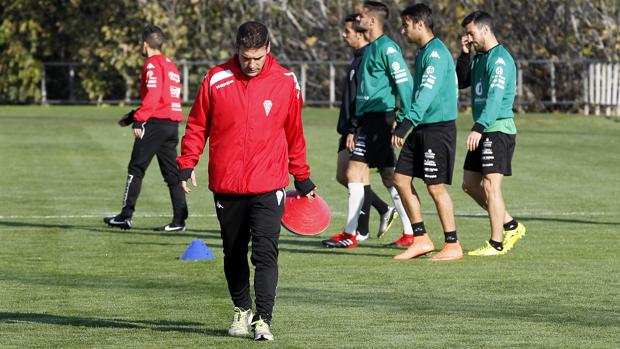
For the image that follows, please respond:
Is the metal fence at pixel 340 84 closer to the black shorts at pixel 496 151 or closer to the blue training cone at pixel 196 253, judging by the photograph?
the black shorts at pixel 496 151

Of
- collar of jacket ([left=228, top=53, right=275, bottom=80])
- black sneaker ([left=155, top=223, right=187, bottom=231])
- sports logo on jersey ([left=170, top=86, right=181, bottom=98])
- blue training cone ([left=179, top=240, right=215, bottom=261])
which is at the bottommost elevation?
black sneaker ([left=155, top=223, right=187, bottom=231])

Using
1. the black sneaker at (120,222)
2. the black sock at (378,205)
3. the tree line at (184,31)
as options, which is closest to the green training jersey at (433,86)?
the black sock at (378,205)

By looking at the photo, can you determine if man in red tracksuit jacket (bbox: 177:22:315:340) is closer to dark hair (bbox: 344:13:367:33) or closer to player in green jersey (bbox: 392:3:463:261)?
player in green jersey (bbox: 392:3:463:261)

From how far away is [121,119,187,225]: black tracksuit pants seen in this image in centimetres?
1463

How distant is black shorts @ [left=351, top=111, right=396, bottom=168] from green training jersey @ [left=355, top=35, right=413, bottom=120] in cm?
9

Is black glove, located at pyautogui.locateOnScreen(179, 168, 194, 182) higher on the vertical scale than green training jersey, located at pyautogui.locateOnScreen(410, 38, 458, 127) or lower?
lower

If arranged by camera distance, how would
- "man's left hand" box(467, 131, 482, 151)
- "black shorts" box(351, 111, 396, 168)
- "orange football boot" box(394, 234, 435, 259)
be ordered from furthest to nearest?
1. "black shorts" box(351, 111, 396, 168)
2. "orange football boot" box(394, 234, 435, 259)
3. "man's left hand" box(467, 131, 482, 151)

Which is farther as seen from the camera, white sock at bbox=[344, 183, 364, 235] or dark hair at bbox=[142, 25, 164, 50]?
dark hair at bbox=[142, 25, 164, 50]

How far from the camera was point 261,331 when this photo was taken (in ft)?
27.1

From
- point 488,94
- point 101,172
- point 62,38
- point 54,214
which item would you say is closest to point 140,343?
point 488,94

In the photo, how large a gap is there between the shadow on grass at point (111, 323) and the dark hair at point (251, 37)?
168 centimetres

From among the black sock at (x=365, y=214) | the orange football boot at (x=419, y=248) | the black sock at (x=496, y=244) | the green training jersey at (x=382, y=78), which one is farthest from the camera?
the black sock at (x=365, y=214)

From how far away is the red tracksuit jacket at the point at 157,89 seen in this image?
14570 millimetres

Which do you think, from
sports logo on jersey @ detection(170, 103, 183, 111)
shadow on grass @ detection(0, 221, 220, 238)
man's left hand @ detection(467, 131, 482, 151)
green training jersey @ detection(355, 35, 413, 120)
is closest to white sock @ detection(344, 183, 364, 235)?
green training jersey @ detection(355, 35, 413, 120)
